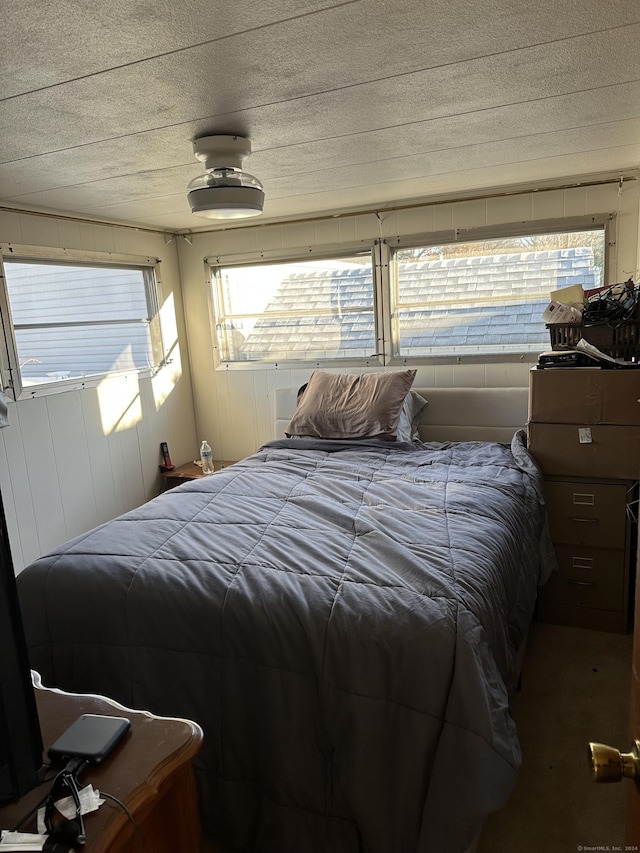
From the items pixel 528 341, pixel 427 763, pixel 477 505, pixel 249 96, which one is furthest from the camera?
pixel 528 341

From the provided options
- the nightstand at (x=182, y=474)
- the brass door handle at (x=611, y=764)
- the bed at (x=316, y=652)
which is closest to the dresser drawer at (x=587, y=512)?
the bed at (x=316, y=652)

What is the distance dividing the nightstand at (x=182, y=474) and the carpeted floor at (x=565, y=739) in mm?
2300

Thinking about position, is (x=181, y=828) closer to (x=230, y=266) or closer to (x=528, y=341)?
(x=528, y=341)

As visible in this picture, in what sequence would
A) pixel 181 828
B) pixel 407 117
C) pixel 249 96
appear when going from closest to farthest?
pixel 181 828, pixel 249 96, pixel 407 117

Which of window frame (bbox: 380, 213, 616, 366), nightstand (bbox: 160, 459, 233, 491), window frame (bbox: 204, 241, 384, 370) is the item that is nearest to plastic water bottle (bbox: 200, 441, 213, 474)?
nightstand (bbox: 160, 459, 233, 491)

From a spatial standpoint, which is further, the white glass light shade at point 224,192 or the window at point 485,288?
the window at point 485,288

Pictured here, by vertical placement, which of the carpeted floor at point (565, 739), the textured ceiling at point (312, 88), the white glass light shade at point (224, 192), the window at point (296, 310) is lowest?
the carpeted floor at point (565, 739)

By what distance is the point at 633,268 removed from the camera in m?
3.09

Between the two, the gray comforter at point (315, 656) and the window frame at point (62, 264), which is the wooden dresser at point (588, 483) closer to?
the gray comforter at point (315, 656)

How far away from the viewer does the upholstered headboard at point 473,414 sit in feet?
10.8

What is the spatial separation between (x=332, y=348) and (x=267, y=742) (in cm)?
280

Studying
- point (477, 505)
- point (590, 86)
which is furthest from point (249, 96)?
point (477, 505)

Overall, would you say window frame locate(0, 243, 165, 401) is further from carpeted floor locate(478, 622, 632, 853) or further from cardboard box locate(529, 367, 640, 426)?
carpeted floor locate(478, 622, 632, 853)

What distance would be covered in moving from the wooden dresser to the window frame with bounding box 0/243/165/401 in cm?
252
